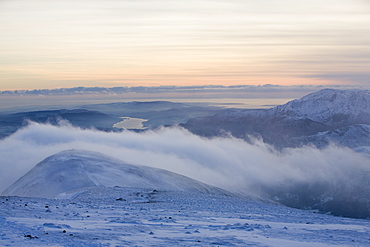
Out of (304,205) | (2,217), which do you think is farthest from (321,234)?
(304,205)

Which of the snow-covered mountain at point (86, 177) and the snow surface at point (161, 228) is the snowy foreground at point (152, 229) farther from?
the snow-covered mountain at point (86, 177)

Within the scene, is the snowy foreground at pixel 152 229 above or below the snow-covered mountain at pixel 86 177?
above

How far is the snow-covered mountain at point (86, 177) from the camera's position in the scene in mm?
61281

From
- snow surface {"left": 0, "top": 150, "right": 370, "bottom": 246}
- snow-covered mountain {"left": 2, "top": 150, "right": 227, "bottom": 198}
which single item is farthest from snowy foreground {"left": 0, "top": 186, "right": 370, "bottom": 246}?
snow-covered mountain {"left": 2, "top": 150, "right": 227, "bottom": 198}

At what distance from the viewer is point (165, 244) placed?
545 inches

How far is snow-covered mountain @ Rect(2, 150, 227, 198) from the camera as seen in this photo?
61281 millimetres

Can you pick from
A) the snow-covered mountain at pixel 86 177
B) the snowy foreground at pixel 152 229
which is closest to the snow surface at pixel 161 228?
the snowy foreground at pixel 152 229

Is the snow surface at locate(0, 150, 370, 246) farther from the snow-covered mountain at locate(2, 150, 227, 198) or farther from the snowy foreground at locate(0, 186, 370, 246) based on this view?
the snow-covered mountain at locate(2, 150, 227, 198)

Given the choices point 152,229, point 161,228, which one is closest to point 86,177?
point 161,228

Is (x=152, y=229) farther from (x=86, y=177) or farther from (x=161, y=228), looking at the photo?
(x=86, y=177)

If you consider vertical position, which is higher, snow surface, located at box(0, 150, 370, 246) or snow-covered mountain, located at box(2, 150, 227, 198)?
snow surface, located at box(0, 150, 370, 246)

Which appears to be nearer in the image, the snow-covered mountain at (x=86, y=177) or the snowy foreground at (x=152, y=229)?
the snowy foreground at (x=152, y=229)

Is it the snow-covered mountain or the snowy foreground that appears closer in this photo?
the snowy foreground

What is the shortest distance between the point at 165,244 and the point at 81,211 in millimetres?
8100
